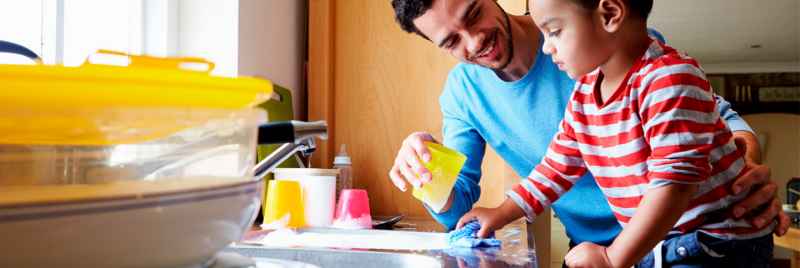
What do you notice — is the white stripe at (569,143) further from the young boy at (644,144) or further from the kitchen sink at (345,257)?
the kitchen sink at (345,257)

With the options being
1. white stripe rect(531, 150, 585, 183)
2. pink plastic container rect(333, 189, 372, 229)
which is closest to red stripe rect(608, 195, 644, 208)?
white stripe rect(531, 150, 585, 183)

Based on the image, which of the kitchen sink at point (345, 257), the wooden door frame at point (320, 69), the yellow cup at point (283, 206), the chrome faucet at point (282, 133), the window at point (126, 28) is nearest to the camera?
the chrome faucet at point (282, 133)

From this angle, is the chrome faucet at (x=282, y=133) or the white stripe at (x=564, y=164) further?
the white stripe at (x=564, y=164)

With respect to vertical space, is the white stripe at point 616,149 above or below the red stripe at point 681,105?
below

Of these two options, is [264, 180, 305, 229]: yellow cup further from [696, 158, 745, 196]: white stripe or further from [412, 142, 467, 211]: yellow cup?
[696, 158, 745, 196]: white stripe

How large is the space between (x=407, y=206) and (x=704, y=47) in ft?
21.0

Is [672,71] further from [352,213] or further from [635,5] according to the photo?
[352,213]

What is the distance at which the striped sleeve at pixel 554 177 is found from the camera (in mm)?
1308

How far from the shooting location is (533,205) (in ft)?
4.30

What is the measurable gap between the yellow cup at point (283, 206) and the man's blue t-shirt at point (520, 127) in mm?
302

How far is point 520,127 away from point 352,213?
16.9 inches

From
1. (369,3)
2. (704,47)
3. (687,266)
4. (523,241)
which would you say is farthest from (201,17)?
(704,47)

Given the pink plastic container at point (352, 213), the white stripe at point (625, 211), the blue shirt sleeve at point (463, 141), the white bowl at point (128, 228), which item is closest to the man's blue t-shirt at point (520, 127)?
the blue shirt sleeve at point (463, 141)

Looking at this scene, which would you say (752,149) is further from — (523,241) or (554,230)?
(554,230)
